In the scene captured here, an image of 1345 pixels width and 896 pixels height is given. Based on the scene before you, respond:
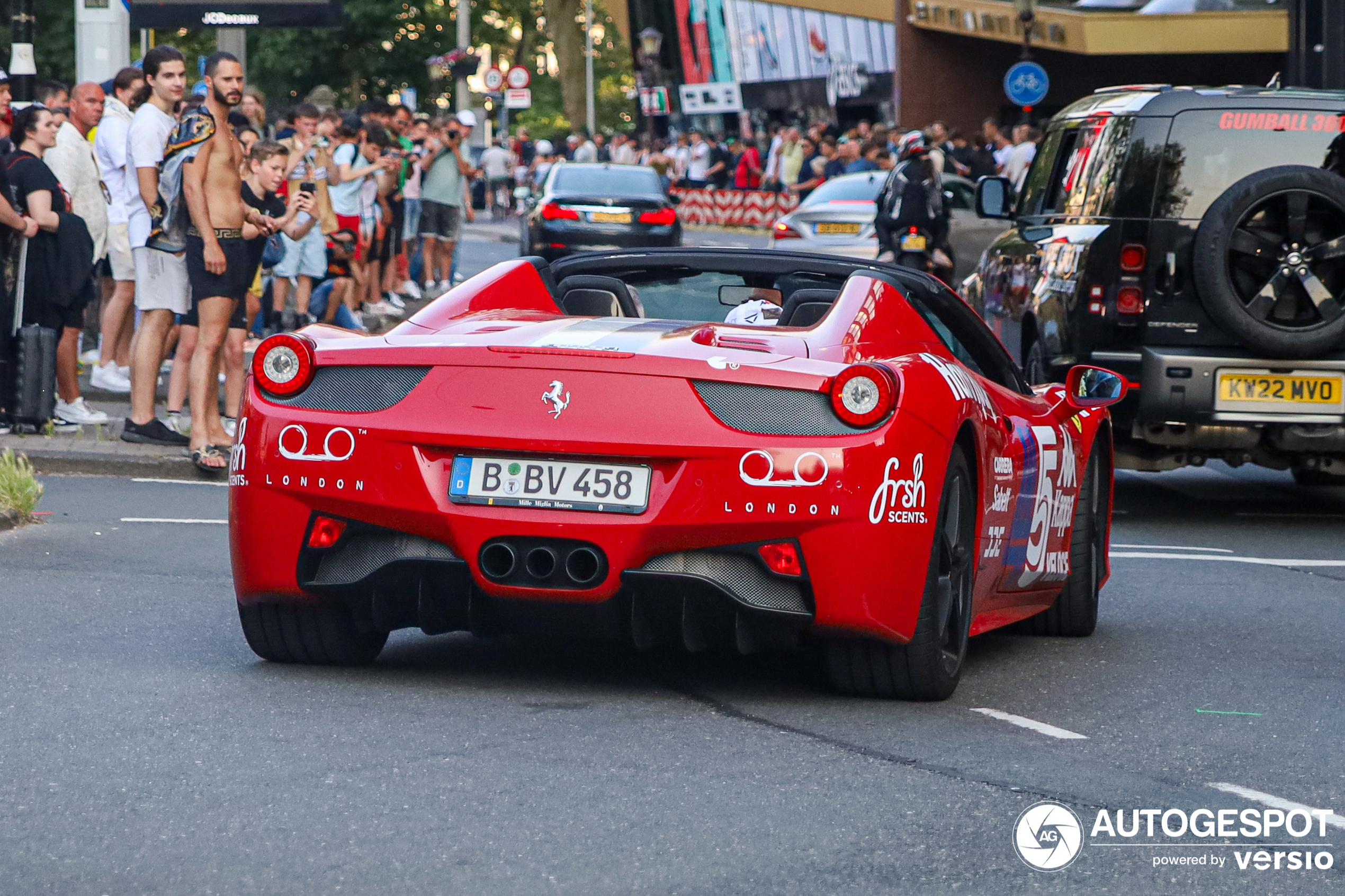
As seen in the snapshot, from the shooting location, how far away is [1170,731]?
557 cm

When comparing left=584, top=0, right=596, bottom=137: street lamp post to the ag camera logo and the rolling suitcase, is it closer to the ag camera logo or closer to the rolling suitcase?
the rolling suitcase

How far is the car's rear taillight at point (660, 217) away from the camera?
28391 millimetres

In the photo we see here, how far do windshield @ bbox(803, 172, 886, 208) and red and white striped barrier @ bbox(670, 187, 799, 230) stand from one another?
15.8 metres

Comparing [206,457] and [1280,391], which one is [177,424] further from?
[1280,391]

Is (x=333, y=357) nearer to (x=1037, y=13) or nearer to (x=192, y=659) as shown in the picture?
(x=192, y=659)

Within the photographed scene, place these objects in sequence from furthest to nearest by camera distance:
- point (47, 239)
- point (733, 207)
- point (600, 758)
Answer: point (733, 207), point (47, 239), point (600, 758)

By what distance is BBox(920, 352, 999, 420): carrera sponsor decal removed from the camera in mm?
5773

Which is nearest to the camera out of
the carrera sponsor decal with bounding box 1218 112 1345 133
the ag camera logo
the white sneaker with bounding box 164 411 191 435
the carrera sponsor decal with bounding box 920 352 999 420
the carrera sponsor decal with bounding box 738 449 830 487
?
the ag camera logo

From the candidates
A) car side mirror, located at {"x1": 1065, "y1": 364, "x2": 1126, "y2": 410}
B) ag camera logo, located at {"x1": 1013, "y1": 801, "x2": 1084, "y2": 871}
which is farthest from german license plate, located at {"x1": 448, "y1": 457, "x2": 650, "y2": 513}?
car side mirror, located at {"x1": 1065, "y1": 364, "x2": 1126, "y2": 410}

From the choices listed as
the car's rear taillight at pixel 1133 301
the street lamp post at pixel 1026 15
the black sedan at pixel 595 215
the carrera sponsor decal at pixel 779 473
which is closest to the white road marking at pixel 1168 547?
the car's rear taillight at pixel 1133 301

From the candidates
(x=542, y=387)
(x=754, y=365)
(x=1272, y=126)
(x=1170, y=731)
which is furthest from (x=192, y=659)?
(x=1272, y=126)

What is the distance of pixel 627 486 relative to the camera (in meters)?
5.31

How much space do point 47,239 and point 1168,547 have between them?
6233mm

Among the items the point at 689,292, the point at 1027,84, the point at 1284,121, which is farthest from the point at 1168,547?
the point at 1027,84
